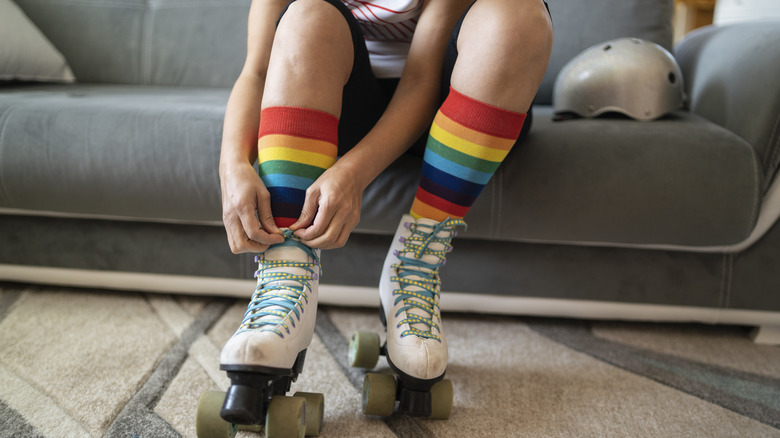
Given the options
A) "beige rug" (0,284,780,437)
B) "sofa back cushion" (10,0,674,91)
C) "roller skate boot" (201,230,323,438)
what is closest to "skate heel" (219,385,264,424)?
"roller skate boot" (201,230,323,438)

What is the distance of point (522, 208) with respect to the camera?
84cm

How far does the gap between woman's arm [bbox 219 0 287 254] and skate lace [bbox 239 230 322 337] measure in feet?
0.09

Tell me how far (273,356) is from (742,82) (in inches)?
36.3

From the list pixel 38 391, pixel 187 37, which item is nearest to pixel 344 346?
pixel 38 391

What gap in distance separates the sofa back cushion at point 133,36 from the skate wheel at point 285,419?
1.07m

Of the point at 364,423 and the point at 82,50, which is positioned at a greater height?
the point at 82,50

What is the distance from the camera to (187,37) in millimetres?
1395

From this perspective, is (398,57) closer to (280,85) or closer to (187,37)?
(280,85)

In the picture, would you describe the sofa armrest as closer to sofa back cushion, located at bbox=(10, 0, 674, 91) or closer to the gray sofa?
the gray sofa

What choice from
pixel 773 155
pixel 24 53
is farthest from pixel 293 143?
pixel 24 53

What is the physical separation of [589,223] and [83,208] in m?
0.88

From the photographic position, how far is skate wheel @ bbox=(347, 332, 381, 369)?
731 mm

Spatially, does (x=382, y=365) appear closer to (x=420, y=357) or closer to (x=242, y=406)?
(x=420, y=357)

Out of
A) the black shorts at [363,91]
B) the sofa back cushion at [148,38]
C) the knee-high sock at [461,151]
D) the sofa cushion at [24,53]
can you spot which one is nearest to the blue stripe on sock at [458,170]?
the knee-high sock at [461,151]
